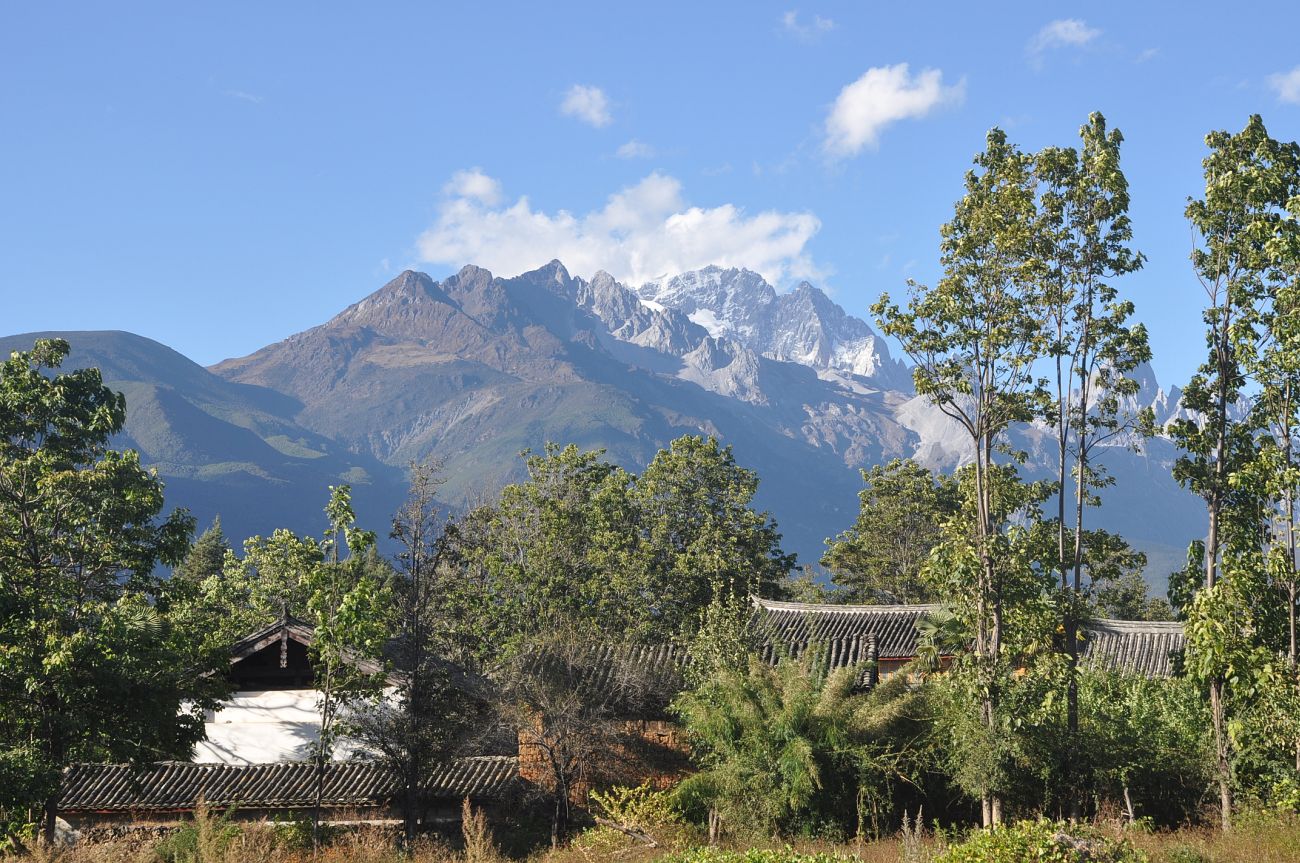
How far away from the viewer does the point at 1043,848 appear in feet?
39.6

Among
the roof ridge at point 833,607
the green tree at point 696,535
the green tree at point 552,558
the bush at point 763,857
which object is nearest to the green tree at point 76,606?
the bush at point 763,857

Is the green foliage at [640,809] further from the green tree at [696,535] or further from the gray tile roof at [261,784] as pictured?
the green tree at [696,535]

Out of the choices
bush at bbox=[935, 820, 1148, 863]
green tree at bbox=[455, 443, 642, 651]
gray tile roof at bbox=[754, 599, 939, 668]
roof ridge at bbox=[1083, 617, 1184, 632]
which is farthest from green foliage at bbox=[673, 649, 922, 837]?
roof ridge at bbox=[1083, 617, 1184, 632]

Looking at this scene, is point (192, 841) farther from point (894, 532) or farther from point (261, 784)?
point (894, 532)

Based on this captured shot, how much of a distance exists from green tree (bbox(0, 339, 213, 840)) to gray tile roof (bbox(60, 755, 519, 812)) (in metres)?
2.71

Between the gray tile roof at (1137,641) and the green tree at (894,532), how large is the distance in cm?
1129

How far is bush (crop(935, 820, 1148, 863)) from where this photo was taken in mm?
11922

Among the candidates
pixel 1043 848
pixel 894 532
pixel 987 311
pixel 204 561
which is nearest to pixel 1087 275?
pixel 987 311

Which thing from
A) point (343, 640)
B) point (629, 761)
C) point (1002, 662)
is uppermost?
point (1002, 662)

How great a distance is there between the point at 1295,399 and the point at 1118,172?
17.8ft

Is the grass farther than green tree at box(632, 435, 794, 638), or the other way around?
green tree at box(632, 435, 794, 638)

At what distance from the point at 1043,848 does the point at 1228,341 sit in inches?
461

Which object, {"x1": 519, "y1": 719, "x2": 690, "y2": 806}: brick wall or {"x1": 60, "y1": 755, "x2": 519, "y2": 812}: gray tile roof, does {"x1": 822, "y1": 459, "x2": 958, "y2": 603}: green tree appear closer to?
{"x1": 519, "y1": 719, "x2": 690, "y2": 806}: brick wall

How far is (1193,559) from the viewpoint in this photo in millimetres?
19391
